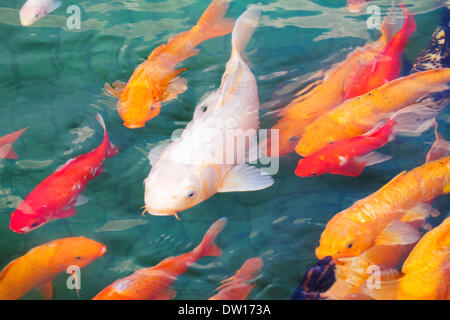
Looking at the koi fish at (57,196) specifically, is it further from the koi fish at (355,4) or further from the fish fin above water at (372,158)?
the koi fish at (355,4)

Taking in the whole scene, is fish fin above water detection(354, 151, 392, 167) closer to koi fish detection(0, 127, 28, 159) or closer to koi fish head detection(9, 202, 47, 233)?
koi fish head detection(9, 202, 47, 233)

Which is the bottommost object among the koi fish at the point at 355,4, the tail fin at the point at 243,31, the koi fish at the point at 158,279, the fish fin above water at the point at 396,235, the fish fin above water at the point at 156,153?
the koi fish at the point at 158,279

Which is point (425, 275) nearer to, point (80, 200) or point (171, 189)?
point (171, 189)

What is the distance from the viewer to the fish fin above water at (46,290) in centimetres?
116

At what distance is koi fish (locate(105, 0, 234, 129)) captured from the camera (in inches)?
56.5

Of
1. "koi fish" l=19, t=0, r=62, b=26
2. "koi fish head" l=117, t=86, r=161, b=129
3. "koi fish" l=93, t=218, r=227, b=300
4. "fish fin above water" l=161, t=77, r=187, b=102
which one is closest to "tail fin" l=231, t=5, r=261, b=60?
"fish fin above water" l=161, t=77, r=187, b=102

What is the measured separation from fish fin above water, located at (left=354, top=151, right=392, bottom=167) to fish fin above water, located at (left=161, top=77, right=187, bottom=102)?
0.71 metres

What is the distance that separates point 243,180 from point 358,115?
44cm

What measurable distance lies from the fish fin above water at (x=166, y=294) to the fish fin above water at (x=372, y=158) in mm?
686

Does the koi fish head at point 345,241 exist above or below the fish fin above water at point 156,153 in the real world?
below

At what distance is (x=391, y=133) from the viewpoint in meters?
1.36

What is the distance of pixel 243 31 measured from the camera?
62.1 inches

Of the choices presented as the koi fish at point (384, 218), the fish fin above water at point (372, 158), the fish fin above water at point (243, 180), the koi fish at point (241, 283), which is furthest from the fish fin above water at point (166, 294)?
the fish fin above water at point (372, 158)
